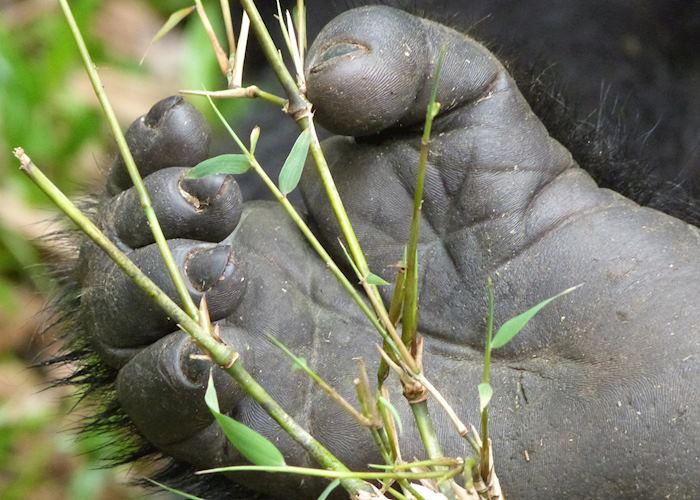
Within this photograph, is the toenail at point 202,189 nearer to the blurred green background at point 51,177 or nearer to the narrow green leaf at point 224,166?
the narrow green leaf at point 224,166

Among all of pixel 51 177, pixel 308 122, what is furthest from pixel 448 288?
pixel 51 177

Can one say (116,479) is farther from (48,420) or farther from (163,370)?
(163,370)

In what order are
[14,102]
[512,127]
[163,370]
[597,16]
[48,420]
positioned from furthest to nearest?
[14,102]
[48,420]
[597,16]
[512,127]
[163,370]

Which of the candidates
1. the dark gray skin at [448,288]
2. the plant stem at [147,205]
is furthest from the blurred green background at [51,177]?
the plant stem at [147,205]

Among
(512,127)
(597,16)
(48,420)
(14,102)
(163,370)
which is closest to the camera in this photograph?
(163,370)

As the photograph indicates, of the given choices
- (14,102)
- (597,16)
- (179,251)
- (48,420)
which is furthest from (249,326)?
(14,102)

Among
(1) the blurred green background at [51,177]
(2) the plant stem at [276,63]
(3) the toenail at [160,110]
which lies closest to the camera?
(2) the plant stem at [276,63]

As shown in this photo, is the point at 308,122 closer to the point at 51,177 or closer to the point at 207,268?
the point at 207,268
